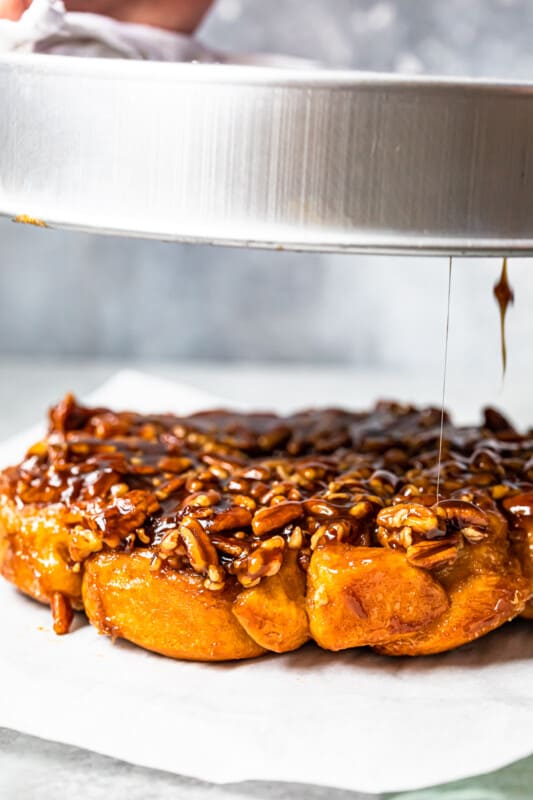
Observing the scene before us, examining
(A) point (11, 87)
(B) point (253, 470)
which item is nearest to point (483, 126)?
(A) point (11, 87)

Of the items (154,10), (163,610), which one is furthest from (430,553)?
(154,10)

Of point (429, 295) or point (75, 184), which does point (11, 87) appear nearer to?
point (75, 184)

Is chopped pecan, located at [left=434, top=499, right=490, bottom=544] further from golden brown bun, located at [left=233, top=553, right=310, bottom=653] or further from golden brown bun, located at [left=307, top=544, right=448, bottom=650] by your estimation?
golden brown bun, located at [left=233, top=553, right=310, bottom=653]

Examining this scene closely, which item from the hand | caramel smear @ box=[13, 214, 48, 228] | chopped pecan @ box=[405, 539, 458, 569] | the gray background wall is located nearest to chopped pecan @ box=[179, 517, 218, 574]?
chopped pecan @ box=[405, 539, 458, 569]

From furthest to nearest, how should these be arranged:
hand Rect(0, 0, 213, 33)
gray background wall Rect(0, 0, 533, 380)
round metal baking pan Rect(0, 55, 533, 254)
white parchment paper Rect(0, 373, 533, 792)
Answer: gray background wall Rect(0, 0, 533, 380), hand Rect(0, 0, 213, 33), white parchment paper Rect(0, 373, 533, 792), round metal baking pan Rect(0, 55, 533, 254)

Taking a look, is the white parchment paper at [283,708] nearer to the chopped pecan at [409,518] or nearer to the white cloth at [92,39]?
the chopped pecan at [409,518]

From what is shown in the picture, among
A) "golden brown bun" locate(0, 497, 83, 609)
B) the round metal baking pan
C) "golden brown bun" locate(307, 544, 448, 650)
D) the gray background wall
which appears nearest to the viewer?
the round metal baking pan
